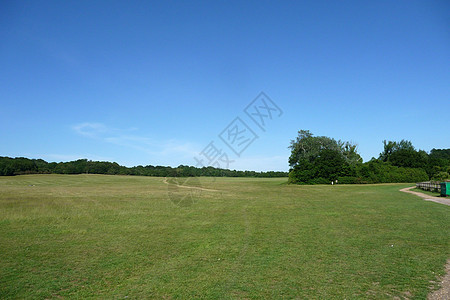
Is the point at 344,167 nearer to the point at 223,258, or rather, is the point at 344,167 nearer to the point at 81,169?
the point at 223,258

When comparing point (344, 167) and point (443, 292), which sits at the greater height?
point (344, 167)

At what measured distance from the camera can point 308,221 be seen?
45.8 feet

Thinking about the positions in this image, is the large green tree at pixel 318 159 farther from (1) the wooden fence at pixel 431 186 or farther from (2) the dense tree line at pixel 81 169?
(2) the dense tree line at pixel 81 169

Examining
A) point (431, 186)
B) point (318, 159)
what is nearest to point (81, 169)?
point (318, 159)

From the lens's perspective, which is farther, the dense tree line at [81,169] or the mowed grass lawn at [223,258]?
the dense tree line at [81,169]

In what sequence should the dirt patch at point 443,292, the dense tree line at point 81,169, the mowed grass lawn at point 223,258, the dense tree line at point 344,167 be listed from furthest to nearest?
the dense tree line at point 81,169 → the dense tree line at point 344,167 → the mowed grass lawn at point 223,258 → the dirt patch at point 443,292

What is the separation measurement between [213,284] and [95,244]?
564 cm

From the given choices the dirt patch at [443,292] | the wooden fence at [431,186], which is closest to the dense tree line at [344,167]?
the wooden fence at [431,186]

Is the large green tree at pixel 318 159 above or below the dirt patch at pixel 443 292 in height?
above

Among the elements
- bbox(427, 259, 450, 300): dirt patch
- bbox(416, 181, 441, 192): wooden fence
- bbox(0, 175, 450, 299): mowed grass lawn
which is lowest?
bbox(0, 175, 450, 299): mowed grass lawn

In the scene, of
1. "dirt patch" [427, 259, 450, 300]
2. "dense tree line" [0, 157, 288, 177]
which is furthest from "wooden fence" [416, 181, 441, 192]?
"dense tree line" [0, 157, 288, 177]

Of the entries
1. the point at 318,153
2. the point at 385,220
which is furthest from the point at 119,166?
the point at 385,220

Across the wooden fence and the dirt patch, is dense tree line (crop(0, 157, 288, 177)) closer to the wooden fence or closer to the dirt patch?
the wooden fence

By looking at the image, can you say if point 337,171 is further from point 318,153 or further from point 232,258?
point 232,258
